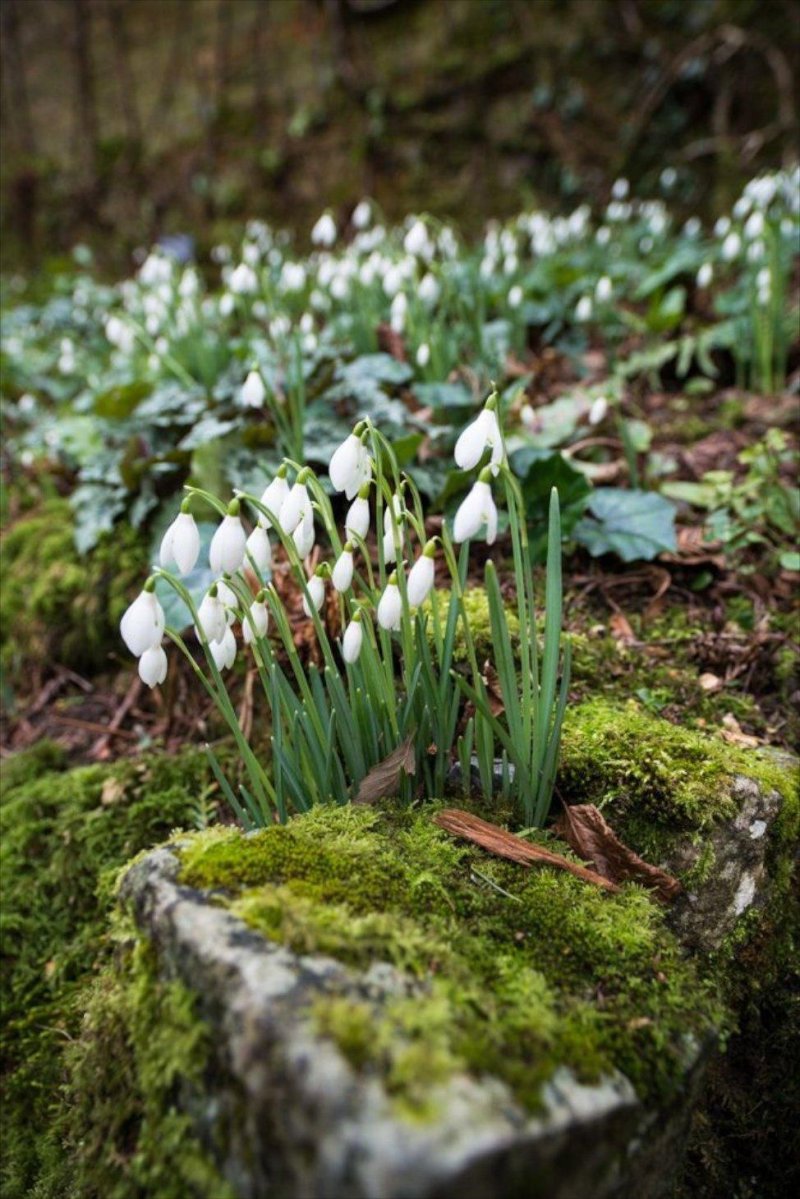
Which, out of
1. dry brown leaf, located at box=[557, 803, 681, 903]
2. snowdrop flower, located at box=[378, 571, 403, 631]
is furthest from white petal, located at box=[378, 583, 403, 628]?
dry brown leaf, located at box=[557, 803, 681, 903]

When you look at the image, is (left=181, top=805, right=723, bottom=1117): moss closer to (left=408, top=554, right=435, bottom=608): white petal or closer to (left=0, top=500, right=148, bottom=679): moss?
(left=408, top=554, right=435, bottom=608): white petal

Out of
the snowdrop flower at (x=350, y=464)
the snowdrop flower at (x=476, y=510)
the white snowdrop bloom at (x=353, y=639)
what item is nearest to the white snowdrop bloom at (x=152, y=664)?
the white snowdrop bloom at (x=353, y=639)

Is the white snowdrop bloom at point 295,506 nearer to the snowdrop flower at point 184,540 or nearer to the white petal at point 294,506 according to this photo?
the white petal at point 294,506

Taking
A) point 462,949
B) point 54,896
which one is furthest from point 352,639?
point 54,896

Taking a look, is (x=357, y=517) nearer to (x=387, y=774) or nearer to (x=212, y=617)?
(x=212, y=617)

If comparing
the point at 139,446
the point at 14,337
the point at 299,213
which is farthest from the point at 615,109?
the point at 139,446

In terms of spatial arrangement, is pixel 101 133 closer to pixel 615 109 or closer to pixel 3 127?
pixel 3 127

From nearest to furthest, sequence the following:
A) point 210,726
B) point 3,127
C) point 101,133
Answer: point 210,726, point 101,133, point 3,127
